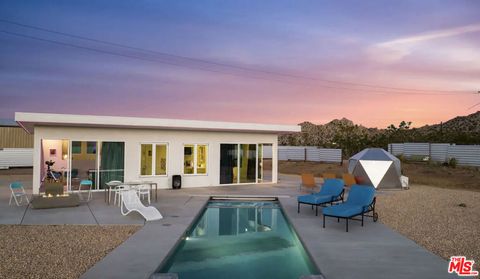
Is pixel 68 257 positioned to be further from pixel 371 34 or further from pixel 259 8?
pixel 371 34

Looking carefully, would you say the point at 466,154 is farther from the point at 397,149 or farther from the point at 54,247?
the point at 54,247

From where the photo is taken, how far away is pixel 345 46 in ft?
55.5

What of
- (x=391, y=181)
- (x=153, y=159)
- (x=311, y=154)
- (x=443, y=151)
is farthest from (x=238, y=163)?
(x=443, y=151)

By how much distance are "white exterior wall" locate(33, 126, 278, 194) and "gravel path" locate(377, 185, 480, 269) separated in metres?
7.18

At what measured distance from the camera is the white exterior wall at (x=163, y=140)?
14078mm

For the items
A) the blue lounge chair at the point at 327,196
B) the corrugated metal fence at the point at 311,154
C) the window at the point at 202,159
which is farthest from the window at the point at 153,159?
the corrugated metal fence at the point at 311,154

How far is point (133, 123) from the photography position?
14.3 m

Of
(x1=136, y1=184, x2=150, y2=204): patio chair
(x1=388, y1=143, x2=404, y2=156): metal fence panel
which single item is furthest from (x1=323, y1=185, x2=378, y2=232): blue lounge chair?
(x1=388, y1=143, x2=404, y2=156): metal fence panel

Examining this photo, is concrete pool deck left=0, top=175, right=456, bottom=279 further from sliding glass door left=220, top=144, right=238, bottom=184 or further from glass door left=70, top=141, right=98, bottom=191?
sliding glass door left=220, top=144, right=238, bottom=184

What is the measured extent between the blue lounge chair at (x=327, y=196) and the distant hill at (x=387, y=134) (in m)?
29.9

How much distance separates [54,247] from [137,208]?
9.84 feet

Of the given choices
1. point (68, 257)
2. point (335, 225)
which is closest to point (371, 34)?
point (335, 225)

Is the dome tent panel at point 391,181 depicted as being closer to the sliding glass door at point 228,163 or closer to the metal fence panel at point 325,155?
the sliding glass door at point 228,163

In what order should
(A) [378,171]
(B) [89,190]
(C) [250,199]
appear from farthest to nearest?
(A) [378,171] < (B) [89,190] < (C) [250,199]
